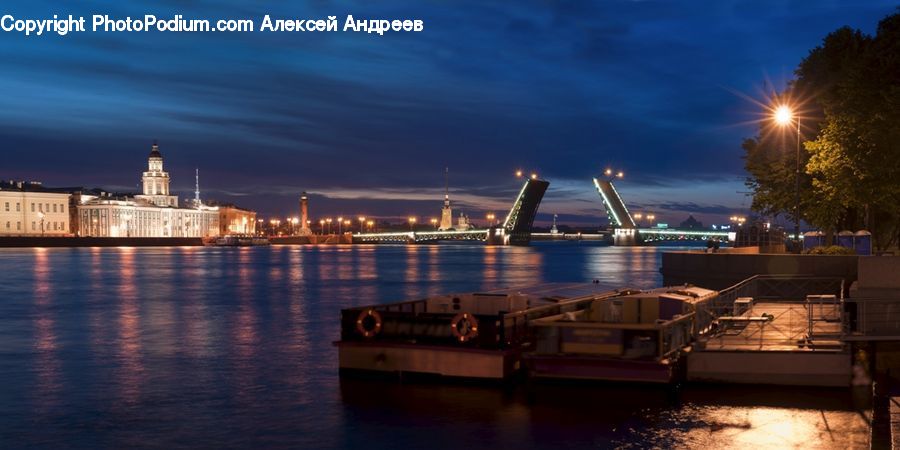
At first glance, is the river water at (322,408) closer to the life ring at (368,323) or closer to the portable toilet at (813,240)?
the life ring at (368,323)

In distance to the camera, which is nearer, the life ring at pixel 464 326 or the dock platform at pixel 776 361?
the dock platform at pixel 776 361

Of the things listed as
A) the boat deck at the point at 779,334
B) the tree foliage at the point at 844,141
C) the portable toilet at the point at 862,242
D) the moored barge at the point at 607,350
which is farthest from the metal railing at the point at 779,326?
the portable toilet at the point at 862,242

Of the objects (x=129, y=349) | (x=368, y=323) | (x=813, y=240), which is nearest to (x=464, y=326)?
(x=368, y=323)

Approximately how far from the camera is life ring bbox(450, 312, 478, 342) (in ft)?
68.0

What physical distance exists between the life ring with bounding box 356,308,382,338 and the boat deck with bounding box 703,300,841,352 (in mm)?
7251

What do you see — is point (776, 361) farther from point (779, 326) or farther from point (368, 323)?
point (368, 323)

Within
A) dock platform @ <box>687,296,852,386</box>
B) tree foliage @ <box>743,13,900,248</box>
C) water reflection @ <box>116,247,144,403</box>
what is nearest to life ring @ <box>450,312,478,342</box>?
dock platform @ <box>687,296,852,386</box>

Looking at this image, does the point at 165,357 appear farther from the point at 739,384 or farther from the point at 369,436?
the point at 739,384

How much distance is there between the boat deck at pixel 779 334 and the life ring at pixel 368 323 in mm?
7251

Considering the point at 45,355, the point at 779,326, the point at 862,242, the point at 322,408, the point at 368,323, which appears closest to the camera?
the point at 322,408

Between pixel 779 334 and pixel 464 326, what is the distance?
7872 mm

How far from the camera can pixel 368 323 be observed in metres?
22.0

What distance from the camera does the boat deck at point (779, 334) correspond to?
21.0 meters

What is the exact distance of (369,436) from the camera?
1825cm
